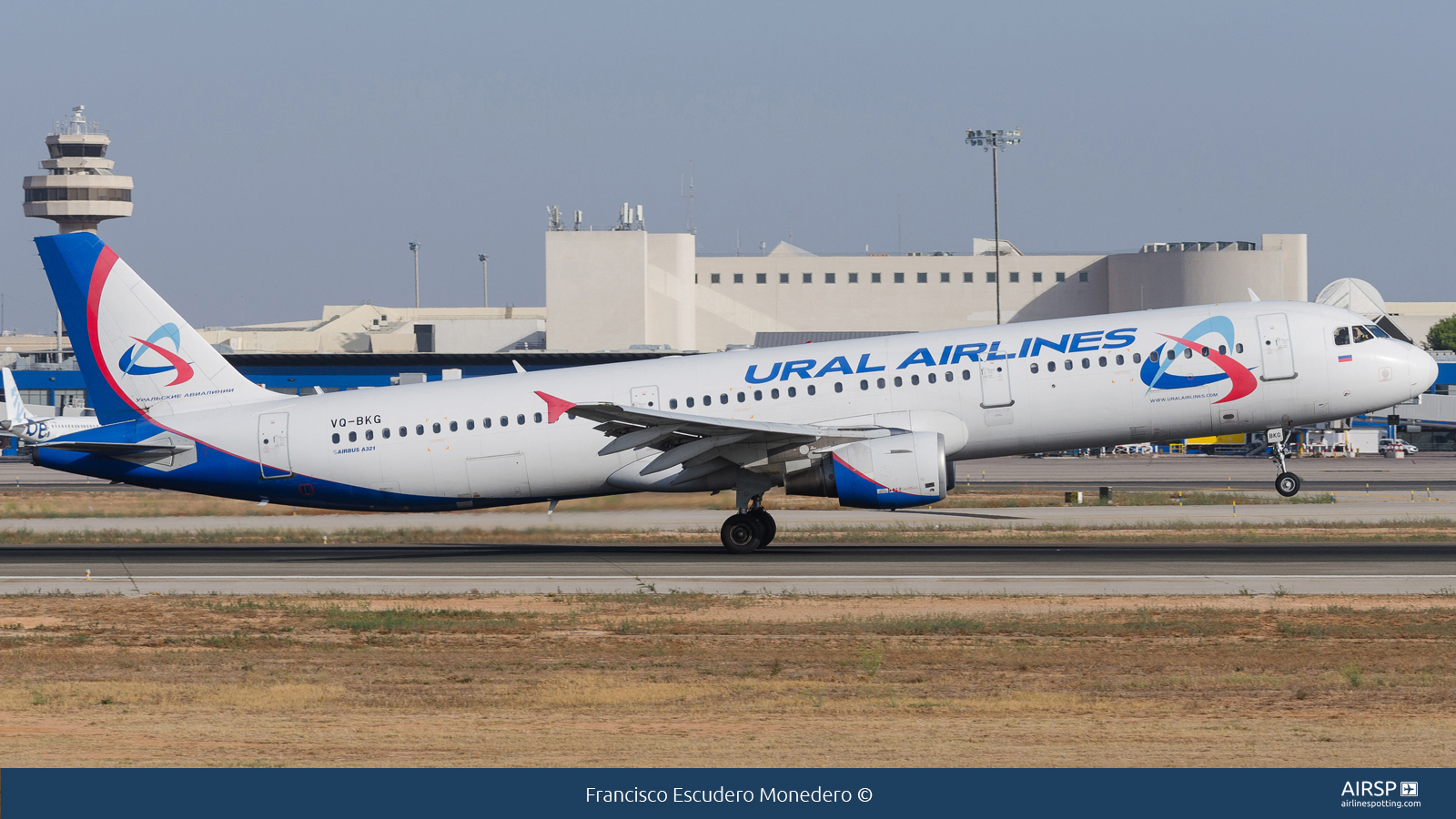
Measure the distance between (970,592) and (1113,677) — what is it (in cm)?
805

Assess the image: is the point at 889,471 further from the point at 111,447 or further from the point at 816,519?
the point at 111,447

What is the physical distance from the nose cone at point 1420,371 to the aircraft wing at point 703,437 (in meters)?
11.7

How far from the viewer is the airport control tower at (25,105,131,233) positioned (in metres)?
170

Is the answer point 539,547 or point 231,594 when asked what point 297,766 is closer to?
point 231,594

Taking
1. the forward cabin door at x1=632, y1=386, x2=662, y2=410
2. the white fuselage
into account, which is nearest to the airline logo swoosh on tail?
the white fuselage

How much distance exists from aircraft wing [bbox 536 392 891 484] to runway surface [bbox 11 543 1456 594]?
2.16 m

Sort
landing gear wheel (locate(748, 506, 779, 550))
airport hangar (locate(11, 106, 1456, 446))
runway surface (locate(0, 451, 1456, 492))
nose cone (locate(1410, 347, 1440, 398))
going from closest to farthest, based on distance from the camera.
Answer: nose cone (locate(1410, 347, 1440, 398)), landing gear wheel (locate(748, 506, 779, 550)), runway surface (locate(0, 451, 1456, 492)), airport hangar (locate(11, 106, 1456, 446))

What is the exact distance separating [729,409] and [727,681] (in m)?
14.7

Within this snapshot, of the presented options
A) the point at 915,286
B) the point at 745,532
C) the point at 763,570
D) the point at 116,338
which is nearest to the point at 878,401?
the point at 745,532

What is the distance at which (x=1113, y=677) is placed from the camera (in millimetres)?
16828

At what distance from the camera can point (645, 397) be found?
3159cm

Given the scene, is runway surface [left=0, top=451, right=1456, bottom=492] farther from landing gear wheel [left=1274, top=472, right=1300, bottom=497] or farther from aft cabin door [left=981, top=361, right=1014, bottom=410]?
aft cabin door [left=981, top=361, right=1014, bottom=410]

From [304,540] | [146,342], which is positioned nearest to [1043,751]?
[146,342]

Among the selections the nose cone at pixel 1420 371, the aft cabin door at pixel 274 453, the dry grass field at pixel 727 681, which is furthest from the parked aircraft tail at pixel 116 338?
the nose cone at pixel 1420 371
